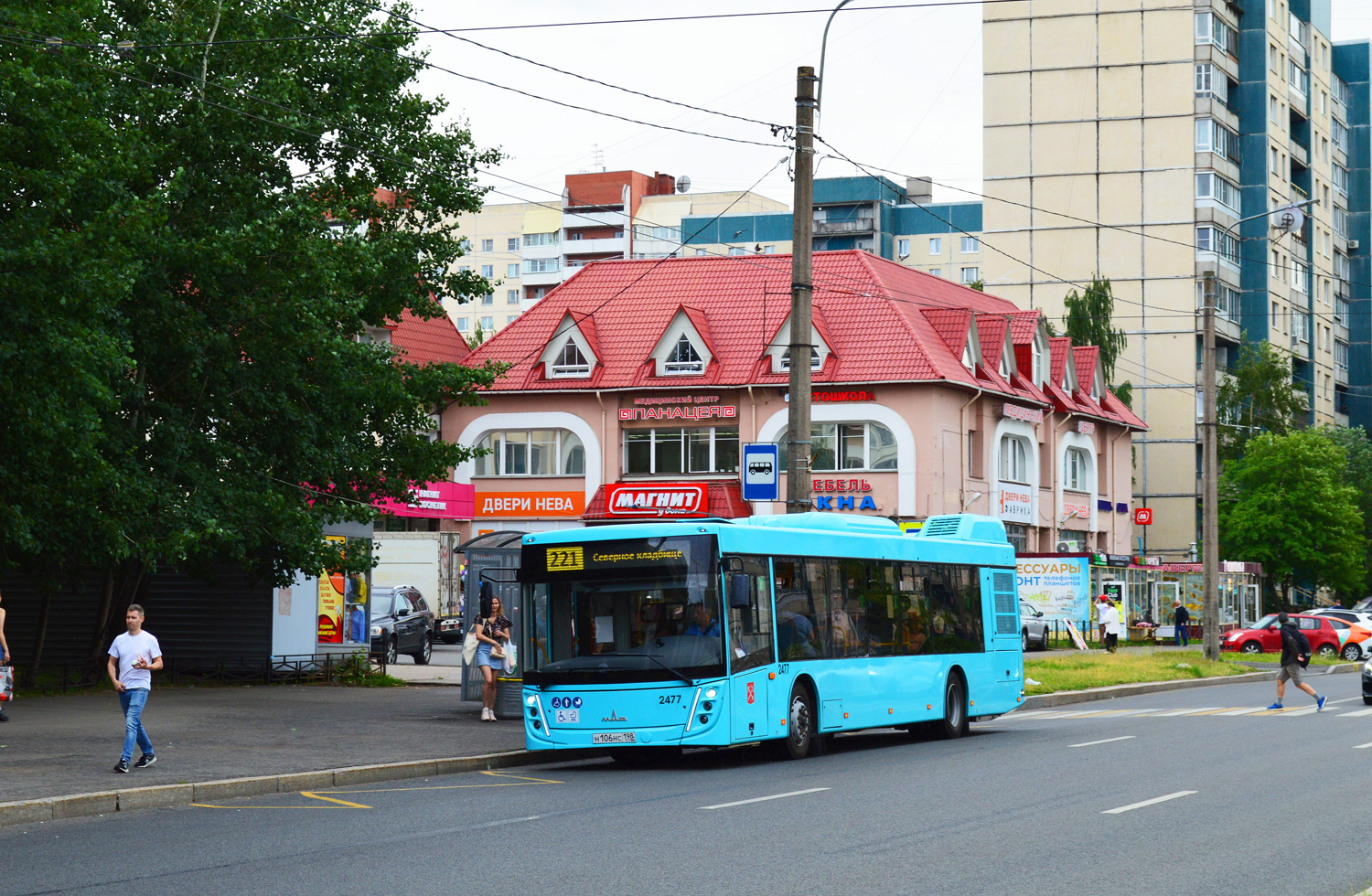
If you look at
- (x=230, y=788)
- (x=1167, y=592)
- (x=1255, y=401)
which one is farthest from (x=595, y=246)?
(x=230, y=788)

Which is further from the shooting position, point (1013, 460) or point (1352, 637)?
point (1013, 460)

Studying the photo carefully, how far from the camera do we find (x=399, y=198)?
29.2 metres

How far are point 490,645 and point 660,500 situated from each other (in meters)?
27.5

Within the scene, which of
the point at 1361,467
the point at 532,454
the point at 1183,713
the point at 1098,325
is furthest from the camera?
the point at 1361,467

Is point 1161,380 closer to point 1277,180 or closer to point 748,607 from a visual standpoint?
point 1277,180

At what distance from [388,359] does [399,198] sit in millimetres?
2909

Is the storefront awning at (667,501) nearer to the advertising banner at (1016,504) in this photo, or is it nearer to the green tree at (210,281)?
the advertising banner at (1016,504)

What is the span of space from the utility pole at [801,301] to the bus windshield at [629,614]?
4.09 meters

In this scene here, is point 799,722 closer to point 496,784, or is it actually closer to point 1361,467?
point 496,784

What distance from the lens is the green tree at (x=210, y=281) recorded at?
21.1 m

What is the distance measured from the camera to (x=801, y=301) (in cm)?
2233

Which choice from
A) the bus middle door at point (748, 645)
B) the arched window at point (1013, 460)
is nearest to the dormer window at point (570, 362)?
the arched window at point (1013, 460)

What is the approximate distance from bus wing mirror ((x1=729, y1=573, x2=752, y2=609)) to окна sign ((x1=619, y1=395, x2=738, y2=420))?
3605 cm

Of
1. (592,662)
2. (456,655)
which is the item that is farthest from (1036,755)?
(456,655)
